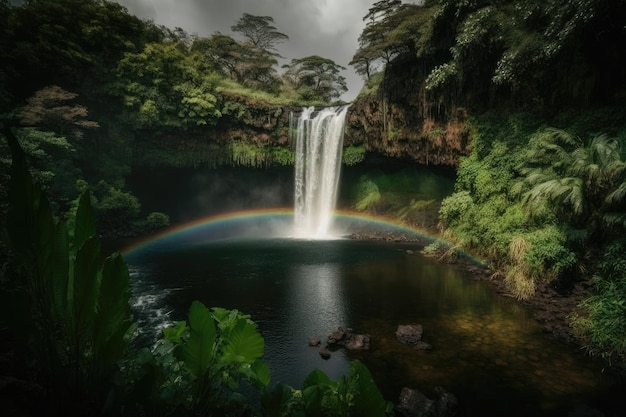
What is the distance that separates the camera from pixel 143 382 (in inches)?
64.9

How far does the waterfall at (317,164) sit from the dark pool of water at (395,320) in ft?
34.2

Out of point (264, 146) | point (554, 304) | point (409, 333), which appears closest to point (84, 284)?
point (409, 333)

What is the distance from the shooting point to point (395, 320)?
8656mm

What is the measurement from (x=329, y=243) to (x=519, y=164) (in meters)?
12.1

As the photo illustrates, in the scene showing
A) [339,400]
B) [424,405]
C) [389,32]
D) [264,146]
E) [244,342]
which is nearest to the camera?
[339,400]

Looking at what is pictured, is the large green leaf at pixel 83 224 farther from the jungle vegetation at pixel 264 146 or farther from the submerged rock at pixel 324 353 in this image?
the submerged rock at pixel 324 353

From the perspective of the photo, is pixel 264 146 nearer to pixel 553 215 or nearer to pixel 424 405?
pixel 553 215

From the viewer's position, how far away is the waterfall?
86.0ft

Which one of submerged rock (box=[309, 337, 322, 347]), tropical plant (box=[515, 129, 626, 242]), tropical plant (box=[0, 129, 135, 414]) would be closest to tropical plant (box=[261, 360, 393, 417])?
tropical plant (box=[0, 129, 135, 414])

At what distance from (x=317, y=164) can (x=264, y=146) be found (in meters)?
→ 5.13

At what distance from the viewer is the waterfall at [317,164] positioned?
2620 cm

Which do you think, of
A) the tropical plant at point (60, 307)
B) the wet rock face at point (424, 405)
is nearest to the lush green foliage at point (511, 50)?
the wet rock face at point (424, 405)

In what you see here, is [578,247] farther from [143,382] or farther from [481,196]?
[143,382]

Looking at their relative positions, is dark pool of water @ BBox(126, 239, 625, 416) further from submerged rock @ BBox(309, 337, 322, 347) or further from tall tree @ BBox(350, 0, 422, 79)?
tall tree @ BBox(350, 0, 422, 79)
